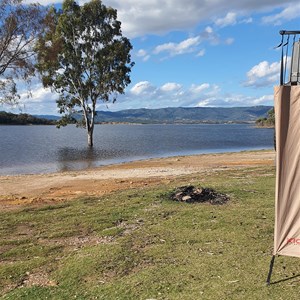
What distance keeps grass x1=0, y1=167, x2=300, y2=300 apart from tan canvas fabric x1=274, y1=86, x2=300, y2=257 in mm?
707

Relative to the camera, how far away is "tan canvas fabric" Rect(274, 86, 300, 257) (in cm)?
480

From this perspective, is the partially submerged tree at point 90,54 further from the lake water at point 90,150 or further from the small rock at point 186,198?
the small rock at point 186,198

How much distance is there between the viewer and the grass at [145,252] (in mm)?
5324

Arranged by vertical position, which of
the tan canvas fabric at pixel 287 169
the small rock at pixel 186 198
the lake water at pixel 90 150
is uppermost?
the tan canvas fabric at pixel 287 169

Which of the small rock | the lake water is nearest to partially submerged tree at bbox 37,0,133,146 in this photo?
the lake water

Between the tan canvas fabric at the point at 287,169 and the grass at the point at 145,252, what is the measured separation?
0.71 m

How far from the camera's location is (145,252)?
684 cm

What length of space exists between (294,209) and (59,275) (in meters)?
3.69

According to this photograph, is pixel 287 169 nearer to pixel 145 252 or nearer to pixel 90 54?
pixel 145 252

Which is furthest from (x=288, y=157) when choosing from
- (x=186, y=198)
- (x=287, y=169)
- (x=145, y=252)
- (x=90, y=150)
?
(x=90, y=150)

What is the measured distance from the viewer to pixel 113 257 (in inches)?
A: 260

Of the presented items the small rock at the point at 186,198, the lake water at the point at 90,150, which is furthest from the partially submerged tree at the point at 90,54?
the small rock at the point at 186,198

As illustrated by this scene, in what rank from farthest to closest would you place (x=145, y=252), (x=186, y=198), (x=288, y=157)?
(x=186, y=198) < (x=145, y=252) < (x=288, y=157)

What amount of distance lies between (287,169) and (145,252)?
3.10 m
